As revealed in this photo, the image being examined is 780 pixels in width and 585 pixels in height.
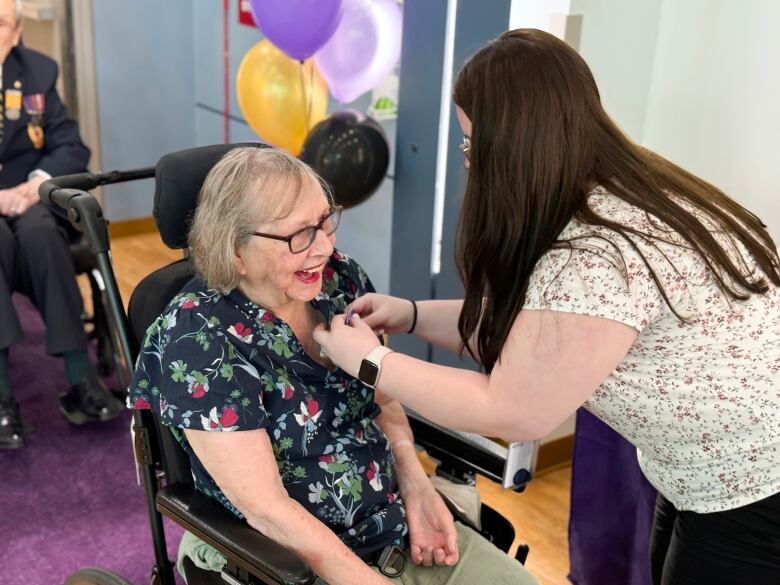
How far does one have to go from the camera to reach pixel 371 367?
1.56 meters

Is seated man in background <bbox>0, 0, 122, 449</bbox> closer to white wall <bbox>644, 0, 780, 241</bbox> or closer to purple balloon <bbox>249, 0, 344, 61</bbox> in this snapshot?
purple balloon <bbox>249, 0, 344, 61</bbox>

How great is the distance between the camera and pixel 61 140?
3389 millimetres

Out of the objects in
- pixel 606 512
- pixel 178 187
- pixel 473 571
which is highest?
pixel 178 187

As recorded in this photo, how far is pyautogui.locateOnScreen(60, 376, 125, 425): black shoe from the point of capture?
10.4 ft

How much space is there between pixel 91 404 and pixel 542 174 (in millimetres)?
2246

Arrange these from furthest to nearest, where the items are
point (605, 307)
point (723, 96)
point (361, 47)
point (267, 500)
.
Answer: point (361, 47) → point (723, 96) → point (267, 500) → point (605, 307)

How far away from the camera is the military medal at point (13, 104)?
327 centimetres

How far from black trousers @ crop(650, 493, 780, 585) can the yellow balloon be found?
6.89ft

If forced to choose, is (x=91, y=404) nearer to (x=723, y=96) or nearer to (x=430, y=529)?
(x=430, y=529)

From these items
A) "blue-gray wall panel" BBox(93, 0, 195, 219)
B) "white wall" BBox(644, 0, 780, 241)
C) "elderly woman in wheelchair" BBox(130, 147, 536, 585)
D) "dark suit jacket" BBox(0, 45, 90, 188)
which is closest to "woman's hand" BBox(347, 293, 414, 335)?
"elderly woman in wheelchair" BBox(130, 147, 536, 585)

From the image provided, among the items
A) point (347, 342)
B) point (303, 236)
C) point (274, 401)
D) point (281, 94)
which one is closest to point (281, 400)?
point (274, 401)

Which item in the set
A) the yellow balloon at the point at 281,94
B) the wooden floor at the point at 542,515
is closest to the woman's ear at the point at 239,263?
the wooden floor at the point at 542,515

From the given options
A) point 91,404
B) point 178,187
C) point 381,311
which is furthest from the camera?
point 91,404

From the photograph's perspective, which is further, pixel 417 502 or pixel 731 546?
pixel 417 502
